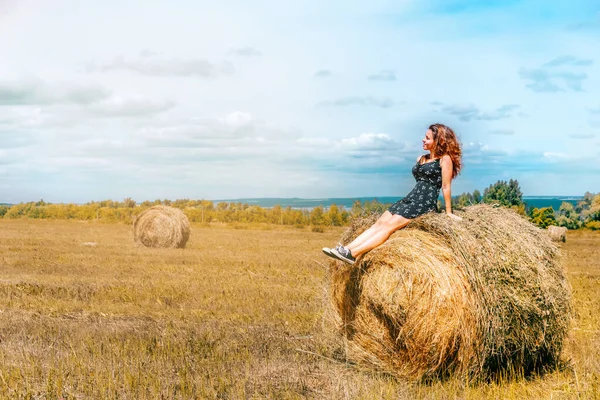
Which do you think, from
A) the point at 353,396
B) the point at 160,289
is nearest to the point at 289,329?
the point at 353,396

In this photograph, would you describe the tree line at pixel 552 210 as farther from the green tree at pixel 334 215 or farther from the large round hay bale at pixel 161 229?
the large round hay bale at pixel 161 229

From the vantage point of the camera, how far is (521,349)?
273 inches

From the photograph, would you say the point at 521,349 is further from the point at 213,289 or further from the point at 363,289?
the point at 213,289

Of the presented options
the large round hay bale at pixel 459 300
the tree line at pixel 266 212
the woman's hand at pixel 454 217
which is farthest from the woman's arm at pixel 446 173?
the tree line at pixel 266 212

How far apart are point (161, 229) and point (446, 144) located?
16608 millimetres

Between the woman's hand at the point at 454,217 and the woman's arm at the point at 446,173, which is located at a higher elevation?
the woman's arm at the point at 446,173

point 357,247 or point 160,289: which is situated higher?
point 357,247

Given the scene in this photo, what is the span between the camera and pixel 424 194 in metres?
7.29

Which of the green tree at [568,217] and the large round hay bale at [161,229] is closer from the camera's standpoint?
the large round hay bale at [161,229]

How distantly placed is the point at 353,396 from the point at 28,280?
31.7 ft

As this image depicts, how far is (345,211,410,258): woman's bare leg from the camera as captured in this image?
23.1 feet

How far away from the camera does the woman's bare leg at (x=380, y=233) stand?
7039mm

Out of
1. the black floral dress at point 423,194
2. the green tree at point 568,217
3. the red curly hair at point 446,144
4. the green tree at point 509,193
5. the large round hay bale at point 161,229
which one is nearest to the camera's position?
the black floral dress at point 423,194

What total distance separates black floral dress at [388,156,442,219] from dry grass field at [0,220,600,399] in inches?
66.0
